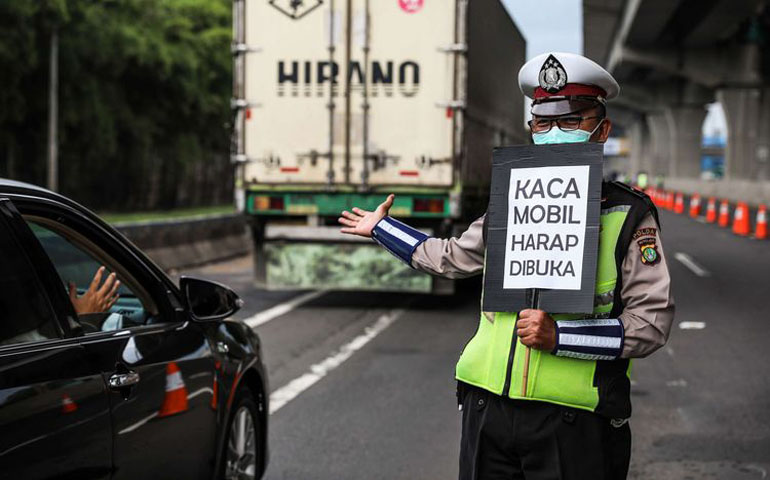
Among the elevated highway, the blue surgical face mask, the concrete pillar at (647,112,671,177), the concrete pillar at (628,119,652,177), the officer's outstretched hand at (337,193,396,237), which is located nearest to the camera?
the blue surgical face mask

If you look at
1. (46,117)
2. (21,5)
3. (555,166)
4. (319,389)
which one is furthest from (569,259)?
(46,117)

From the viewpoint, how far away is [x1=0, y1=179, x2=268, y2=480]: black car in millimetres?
3406

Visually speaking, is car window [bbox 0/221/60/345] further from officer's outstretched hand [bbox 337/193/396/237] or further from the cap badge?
the cap badge

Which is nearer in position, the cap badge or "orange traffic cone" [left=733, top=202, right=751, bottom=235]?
the cap badge

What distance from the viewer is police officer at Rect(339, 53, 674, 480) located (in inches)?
123

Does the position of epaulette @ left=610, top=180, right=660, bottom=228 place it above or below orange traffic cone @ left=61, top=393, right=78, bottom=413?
above

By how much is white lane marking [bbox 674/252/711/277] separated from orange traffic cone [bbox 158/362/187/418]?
1454 cm

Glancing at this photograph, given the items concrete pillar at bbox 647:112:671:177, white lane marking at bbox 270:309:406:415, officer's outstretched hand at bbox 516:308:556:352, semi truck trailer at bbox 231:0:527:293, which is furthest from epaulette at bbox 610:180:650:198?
concrete pillar at bbox 647:112:671:177

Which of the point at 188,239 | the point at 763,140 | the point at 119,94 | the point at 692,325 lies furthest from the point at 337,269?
the point at 763,140

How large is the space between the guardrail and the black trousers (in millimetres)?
11684

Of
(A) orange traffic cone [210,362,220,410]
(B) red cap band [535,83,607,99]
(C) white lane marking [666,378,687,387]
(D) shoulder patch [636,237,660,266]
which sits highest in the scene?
(B) red cap band [535,83,607,99]

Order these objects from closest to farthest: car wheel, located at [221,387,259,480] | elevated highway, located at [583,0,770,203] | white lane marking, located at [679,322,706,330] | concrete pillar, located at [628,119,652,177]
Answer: car wheel, located at [221,387,259,480]
white lane marking, located at [679,322,706,330]
elevated highway, located at [583,0,770,203]
concrete pillar, located at [628,119,652,177]

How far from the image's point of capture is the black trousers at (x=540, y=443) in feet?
10.3

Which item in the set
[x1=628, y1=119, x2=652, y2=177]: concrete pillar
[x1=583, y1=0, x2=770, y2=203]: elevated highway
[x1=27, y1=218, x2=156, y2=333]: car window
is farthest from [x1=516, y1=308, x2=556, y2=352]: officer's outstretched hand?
[x1=628, y1=119, x2=652, y2=177]: concrete pillar
